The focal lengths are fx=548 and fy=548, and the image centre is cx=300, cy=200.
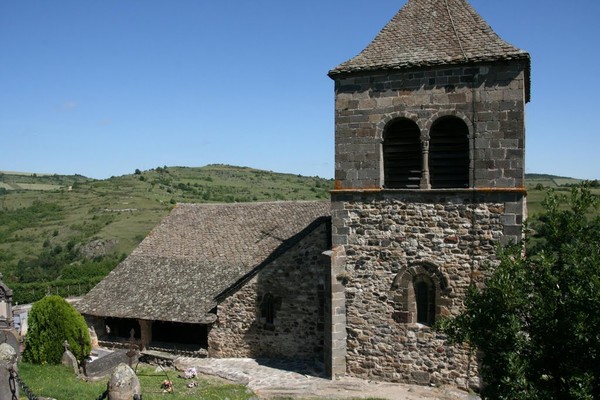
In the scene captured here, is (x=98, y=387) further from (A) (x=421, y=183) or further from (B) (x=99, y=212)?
(B) (x=99, y=212)

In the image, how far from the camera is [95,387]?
14.3 m

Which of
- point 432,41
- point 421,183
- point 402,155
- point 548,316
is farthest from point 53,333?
point 548,316

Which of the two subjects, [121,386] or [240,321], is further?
[240,321]

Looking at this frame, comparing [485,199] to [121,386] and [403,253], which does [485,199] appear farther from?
[121,386]

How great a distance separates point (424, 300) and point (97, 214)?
62.4 meters

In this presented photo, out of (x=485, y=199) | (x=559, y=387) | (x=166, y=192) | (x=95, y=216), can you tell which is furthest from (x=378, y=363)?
(x=166, y=192)

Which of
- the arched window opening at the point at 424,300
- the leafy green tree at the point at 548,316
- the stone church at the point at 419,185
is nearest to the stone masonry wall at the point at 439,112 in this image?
the stone church at the point at 419,185

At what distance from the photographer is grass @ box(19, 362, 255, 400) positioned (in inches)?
523

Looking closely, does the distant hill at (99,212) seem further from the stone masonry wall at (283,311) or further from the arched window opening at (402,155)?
the arched window opening at (402,155)

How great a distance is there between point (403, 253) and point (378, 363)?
3127 millimetres

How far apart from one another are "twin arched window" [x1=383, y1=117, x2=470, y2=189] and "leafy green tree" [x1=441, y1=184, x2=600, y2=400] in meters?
4.71

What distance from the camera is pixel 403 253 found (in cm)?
1456

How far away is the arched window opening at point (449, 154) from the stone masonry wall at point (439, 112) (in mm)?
312

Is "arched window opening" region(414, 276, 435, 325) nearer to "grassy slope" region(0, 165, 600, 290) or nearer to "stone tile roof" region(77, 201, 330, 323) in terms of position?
"stone tile roof" region(77, 201, 330, 323)
